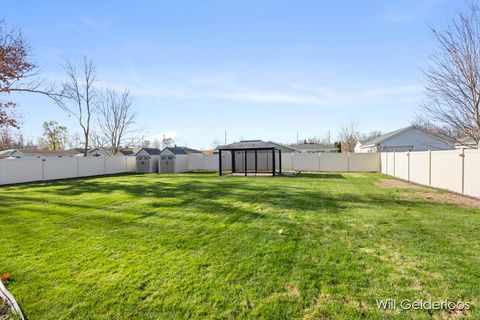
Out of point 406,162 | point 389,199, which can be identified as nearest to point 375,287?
point 389,199

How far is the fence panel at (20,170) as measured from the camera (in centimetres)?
1484

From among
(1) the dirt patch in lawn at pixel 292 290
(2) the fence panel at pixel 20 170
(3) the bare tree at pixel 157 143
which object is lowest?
(1) the dirt patch in lawn at pixel 292 290

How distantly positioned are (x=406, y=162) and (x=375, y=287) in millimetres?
13210

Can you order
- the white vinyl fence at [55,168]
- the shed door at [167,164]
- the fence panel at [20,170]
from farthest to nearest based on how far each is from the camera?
the shed door at [167,164]
the white vinyl fence at [55,168]
the fence panel at [20,170]

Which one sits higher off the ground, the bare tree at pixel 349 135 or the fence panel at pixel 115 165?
the bare tree at pixel 349 135

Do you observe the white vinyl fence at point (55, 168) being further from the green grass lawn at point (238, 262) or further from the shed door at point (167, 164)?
the green grass lawn at point (238, 262)

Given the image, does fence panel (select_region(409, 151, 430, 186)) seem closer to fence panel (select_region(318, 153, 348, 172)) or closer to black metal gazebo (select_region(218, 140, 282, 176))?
black metal gazebo (select_region(218, 140, 282, 176))

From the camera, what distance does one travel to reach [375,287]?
2.78m

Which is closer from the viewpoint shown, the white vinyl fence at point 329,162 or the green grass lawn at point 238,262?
the green grass lawn at point 238,262

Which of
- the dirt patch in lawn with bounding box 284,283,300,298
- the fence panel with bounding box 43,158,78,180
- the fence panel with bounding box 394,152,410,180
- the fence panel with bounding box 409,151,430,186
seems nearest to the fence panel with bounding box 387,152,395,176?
the fence panel with bounding box 394,152,410,180

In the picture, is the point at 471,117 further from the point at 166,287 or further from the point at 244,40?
the point at 166,287

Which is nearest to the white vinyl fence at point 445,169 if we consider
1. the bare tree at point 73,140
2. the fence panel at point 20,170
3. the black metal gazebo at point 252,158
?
the black metal gazebo at point 252,158

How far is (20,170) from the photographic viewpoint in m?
15.6

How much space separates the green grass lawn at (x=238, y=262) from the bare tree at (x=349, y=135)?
126 feet
